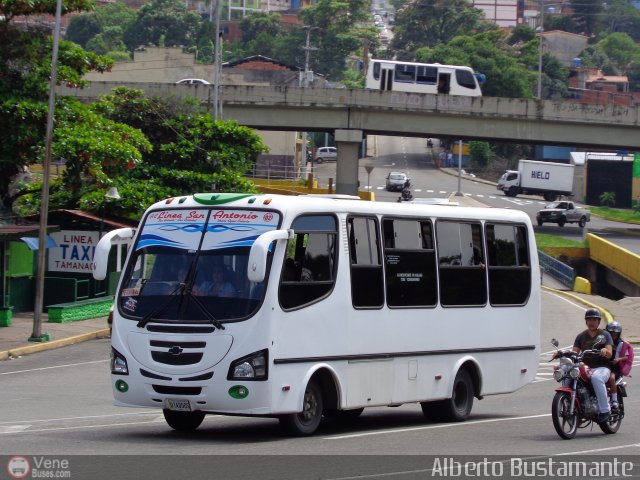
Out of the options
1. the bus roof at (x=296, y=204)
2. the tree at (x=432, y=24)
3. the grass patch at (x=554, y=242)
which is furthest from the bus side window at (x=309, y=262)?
the tree at (x=432, y=24)

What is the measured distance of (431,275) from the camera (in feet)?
52.6

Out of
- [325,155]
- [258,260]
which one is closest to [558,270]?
[258,260]

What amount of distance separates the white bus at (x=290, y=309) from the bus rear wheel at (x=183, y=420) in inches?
0.7

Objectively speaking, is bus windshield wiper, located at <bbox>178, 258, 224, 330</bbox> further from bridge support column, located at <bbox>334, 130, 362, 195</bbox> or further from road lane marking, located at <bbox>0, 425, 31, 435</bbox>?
bridge support column, located at <bbox>334, 130, 362, 195</bbox>

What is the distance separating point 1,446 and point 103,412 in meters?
5.00

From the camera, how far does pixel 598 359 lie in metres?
15.0

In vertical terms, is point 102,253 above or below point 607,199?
below

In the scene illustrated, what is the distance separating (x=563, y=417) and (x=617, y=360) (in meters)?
1.22

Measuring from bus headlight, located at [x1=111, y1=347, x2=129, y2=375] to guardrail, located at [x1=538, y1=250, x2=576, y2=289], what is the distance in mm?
41526

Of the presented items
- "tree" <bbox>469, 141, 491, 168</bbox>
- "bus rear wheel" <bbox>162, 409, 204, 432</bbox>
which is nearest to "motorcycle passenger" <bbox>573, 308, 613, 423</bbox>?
"bus rear wheel" <bbox>162, 409, 204, 432</bbox>

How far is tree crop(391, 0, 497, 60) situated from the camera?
533ft

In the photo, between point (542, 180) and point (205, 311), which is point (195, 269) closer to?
point (205, 311)
